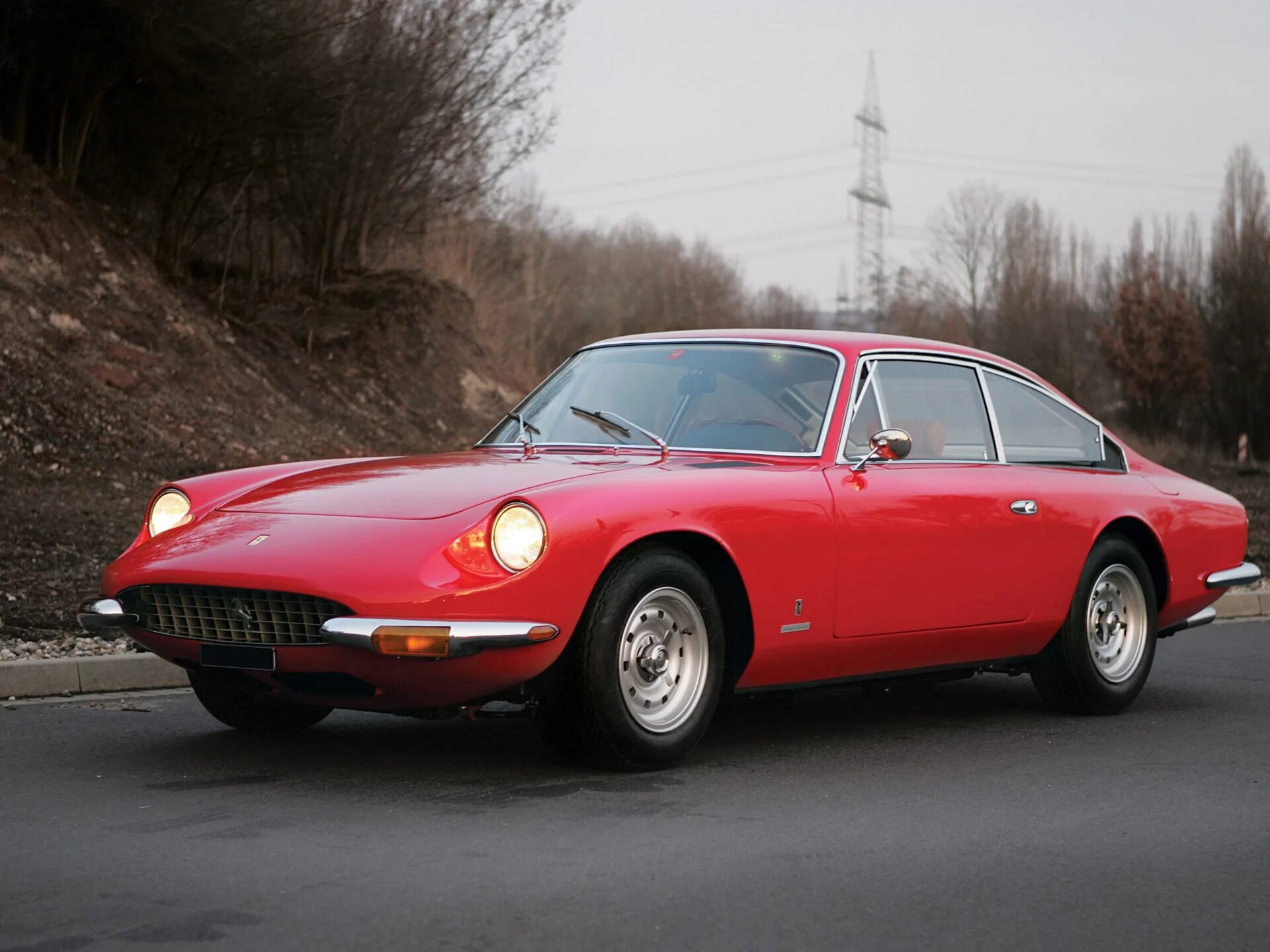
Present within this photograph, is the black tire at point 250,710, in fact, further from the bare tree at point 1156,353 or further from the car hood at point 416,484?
the bare tree at point 1156,353

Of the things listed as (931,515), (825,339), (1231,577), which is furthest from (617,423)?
(1231,577)

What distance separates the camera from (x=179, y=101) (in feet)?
62.8

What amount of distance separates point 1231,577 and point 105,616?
16.5 feet

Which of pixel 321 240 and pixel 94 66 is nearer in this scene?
pixel 94 66

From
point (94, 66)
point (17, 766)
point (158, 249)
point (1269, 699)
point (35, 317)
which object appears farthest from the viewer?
point (158, 249)

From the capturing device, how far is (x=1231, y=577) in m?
7.74

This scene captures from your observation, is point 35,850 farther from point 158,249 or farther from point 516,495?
point 158,249

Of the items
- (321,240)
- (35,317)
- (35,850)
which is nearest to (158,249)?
(321,240)

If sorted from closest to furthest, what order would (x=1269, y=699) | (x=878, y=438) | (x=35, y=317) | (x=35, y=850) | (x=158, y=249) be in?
(x=35, y=850) → (x=878, y=438) → (x=1269, y=699) → (x=35, y=317) → (x=158, y=249)

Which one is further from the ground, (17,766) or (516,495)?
(516,495)

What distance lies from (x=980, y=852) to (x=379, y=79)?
61.7ft

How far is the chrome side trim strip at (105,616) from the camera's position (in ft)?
18.0

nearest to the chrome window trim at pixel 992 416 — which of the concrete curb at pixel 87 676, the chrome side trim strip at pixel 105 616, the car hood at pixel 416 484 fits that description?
the car hood at pixel 416 484

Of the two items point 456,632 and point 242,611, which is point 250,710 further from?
point 456,632
